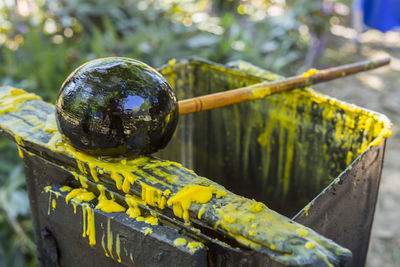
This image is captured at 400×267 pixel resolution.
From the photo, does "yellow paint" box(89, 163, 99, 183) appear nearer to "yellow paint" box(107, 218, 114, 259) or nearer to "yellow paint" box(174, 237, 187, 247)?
"yellow paint" box(107, 218, 114, 259)

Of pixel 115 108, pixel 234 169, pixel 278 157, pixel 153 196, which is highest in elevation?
pixel 115 108

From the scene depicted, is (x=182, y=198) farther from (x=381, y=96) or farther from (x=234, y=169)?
(x=381, y=96)

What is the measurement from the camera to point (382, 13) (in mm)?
4609

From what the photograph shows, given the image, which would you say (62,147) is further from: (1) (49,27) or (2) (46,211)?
(1) (49,27)

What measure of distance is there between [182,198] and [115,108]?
0.22 metres

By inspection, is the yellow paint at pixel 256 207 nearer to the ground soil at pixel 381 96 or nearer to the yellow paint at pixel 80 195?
the yellow paint at pixel 80 195

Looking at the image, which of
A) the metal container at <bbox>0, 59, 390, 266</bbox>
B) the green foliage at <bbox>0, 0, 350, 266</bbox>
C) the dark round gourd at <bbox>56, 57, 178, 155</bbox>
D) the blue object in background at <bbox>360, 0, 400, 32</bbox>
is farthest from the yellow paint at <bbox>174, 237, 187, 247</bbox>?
the blue object in background at <bbox>360, 0, 400, 32</bbox>

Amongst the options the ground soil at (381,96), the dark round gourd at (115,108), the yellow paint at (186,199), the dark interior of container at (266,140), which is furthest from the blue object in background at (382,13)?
the yellow paint at (186,199)

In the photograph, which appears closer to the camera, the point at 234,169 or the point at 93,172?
the point at 93,172

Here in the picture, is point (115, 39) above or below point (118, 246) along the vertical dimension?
below

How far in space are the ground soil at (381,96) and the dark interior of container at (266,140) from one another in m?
1.20

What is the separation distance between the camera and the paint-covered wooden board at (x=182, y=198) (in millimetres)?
706

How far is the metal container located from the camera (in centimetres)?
86

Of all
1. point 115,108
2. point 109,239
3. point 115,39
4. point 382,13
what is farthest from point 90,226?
point 382,13
